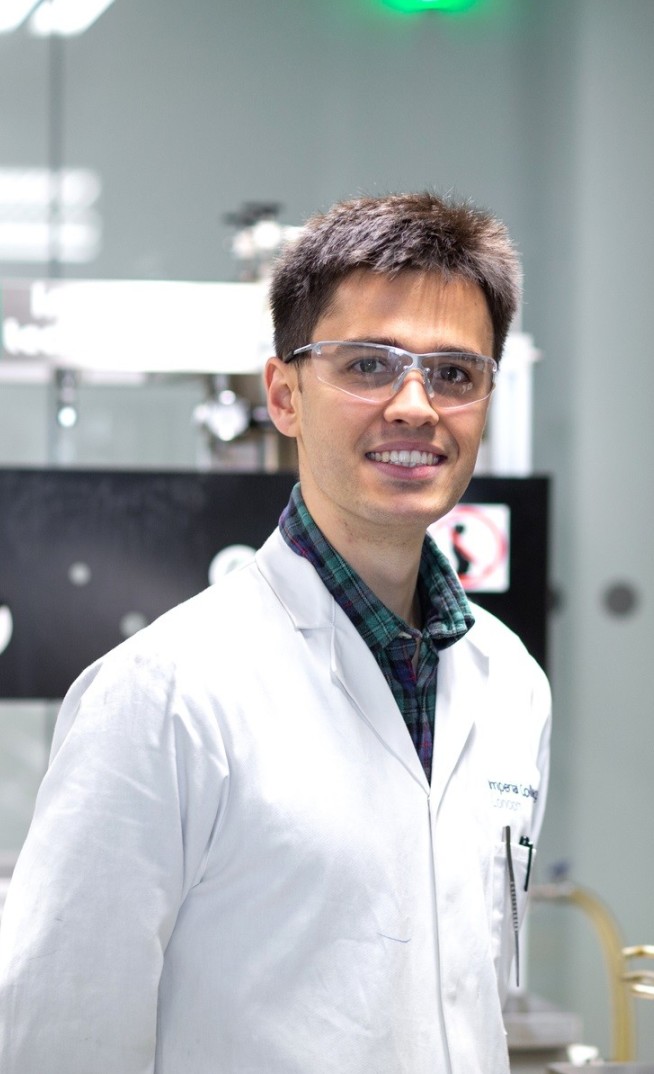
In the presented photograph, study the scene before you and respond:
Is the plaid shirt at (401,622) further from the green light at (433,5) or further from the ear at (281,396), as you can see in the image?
the green light at (433,5)

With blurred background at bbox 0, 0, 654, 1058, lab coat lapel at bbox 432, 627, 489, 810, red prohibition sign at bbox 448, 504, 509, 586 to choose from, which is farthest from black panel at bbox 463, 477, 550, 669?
blurred background at bbox 0, 0, 654, 1058

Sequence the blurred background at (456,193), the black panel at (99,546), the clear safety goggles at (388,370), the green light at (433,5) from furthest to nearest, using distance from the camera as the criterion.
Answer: the green light at (433,5)
the blurred background at (456,193)
the black panel at (99,546)
the clear safety goggles at (388,370)

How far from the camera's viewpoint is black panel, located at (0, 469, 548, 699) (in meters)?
1.80

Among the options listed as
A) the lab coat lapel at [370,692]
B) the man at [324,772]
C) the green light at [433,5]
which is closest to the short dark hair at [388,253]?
the man at [324,772]

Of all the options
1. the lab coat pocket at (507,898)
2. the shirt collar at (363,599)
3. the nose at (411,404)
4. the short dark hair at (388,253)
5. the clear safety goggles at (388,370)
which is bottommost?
the lab coat pocket at (507,898)

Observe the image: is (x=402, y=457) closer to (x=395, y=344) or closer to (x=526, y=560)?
(x=395, y=344)

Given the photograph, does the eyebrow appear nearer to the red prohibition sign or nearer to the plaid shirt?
the plaid shirt

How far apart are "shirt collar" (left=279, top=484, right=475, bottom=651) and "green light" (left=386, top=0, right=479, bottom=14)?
2327 millimetres

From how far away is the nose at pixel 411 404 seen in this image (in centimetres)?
96

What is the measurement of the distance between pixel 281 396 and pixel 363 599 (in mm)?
184

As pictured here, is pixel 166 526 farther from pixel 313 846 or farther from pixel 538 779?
pixel 313 846

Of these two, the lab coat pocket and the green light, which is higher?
the green light

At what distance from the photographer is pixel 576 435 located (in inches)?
114

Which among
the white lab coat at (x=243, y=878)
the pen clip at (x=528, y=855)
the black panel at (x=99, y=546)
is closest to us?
the white lab coat at (x=243, y=878)
